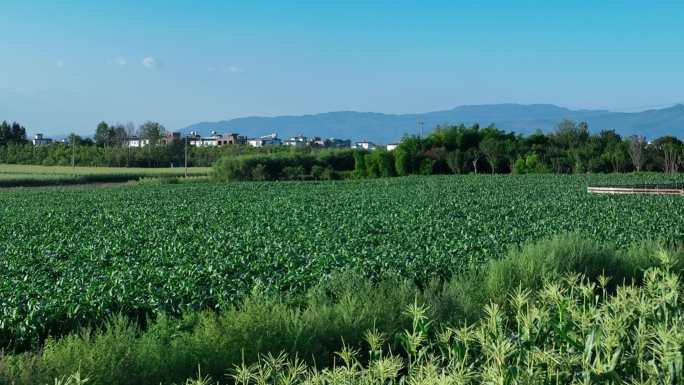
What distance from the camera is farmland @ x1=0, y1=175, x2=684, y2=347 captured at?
10.7 metres

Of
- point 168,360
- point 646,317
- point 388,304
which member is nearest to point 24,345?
point 168,360

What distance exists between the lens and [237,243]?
711 inches

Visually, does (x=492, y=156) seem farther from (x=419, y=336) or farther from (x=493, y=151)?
(x=419, y=336)

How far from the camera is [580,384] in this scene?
369cm

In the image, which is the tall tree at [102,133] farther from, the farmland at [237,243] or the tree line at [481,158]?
the farmland at [237,243]

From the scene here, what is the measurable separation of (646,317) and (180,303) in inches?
275

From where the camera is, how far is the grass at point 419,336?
13.3ft

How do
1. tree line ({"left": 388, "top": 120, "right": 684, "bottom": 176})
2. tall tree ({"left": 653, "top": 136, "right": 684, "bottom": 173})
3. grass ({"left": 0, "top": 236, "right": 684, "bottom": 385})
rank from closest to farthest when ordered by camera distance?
grass ({"left": 0, "top": 236, "right": 684, "bottom": 385}), tall tree ({"left": 653, "top": 136, "right": 684, "bottom": 173}), tree line ({"left": 388, "top": 120, "right": 684, "bottom": 176})

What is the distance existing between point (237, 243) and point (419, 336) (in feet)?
45.5

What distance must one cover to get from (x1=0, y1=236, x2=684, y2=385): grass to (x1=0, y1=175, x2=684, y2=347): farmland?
82 centimetres

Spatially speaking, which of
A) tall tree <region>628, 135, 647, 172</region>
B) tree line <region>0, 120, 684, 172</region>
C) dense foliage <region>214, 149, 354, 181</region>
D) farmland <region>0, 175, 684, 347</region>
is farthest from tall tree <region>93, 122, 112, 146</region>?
farmland <region>0, 175, 684, 347</region>

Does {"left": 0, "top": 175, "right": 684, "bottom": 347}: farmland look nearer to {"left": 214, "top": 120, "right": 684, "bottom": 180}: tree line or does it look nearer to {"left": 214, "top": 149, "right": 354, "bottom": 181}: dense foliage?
{"left": 214, "top": 149, "right": 354, "bottom": 181}: dense foliage

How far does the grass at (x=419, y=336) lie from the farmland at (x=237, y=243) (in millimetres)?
817

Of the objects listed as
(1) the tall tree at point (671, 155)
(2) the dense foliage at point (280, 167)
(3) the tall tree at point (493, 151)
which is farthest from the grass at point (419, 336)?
(3) the tall tree at point (493, 151)
